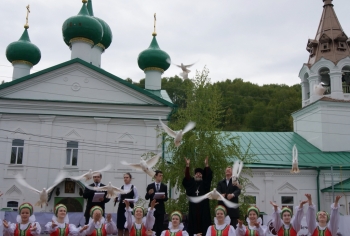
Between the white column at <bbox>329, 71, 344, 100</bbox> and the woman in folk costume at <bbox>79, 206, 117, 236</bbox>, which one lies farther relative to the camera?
the white column at <bbox>329, 71, 344, 100</bbox>

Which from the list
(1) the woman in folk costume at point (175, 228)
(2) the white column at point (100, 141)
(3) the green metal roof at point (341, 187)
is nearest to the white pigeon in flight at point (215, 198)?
(1) the woman in folk costume at point (175, 228)

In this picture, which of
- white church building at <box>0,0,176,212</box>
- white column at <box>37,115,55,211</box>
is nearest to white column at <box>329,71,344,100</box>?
white church building at <box>0,0,176,212</box>

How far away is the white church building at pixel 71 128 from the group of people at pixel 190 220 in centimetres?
1120

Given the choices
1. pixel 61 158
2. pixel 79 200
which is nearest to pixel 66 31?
pixel 61 158

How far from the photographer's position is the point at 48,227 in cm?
819

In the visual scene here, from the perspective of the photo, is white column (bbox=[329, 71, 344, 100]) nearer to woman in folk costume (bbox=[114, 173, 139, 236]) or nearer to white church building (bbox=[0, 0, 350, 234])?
white church building (bbox=[0, 0, 350, 234])

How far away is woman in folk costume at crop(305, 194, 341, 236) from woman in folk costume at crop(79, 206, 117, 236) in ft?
12.6

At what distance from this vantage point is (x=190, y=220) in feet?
32.7

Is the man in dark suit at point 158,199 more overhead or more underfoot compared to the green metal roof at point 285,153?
more underfoot

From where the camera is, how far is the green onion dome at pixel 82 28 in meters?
23.4

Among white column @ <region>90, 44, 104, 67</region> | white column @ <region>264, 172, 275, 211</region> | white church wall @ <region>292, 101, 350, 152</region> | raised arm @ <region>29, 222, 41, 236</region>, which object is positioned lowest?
raised arm @ <region>29, 222, 41, 236</region>

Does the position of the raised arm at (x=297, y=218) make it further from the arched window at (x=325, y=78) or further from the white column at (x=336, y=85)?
the arched window at (x=325, y=78)

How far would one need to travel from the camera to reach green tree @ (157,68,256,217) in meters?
17.1

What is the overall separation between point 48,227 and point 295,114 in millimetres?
24888
